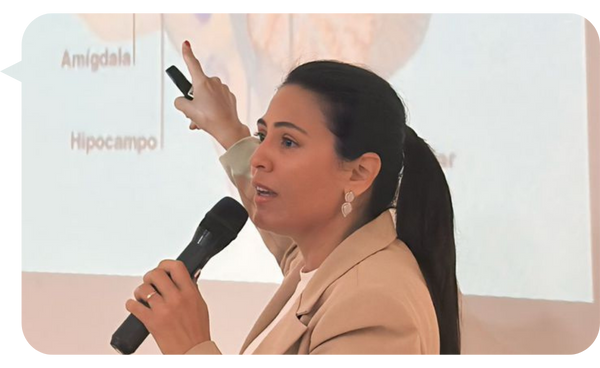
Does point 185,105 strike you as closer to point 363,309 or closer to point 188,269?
point 188,269

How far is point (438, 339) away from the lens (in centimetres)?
105

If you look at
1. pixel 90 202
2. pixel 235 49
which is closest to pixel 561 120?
pixel 235 49

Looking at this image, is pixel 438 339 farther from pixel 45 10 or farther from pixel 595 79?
pixel 45 10

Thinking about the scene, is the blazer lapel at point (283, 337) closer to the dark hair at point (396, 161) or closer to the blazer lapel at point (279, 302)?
the blazer lapel at point (279, 302)

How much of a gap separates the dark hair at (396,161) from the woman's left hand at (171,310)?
0.30 metres

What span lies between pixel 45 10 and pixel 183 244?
63cm

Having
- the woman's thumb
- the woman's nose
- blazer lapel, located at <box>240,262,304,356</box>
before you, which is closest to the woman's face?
the woman's nose

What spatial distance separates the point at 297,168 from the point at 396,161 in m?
0.16

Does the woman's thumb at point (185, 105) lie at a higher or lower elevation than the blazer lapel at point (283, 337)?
higher

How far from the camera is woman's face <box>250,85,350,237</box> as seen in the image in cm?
104

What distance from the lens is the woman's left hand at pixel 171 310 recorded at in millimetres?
990

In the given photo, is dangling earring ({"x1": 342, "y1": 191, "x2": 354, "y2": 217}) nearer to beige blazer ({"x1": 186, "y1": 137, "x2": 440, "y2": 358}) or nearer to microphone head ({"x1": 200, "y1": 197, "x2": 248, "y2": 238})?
beige blazer ({"x1": 186, "y1": 137, "x2": 440, "y2": 358})

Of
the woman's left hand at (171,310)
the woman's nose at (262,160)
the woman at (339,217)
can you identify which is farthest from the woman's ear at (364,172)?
the woman's left hand at (171,310)

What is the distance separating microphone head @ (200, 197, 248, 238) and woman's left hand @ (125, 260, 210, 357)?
118 mm
